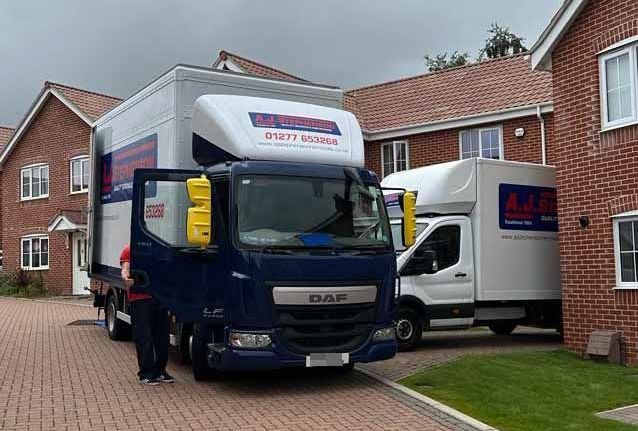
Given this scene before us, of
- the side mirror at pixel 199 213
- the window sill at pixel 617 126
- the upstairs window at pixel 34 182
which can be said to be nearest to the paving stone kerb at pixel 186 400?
the side mirror at pixel 199 213

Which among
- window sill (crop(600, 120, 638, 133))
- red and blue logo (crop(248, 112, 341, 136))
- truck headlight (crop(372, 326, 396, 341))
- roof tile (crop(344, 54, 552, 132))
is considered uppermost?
roof tile (crop(344, 54, 552, 132))

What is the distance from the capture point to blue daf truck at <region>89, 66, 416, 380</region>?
7820 mm

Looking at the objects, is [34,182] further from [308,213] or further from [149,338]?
[308,213]

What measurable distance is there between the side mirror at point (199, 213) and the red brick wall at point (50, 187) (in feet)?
62.5

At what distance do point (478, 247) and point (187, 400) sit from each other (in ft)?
19.6

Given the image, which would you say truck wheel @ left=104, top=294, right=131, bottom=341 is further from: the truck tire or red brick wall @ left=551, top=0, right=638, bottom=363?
red brick wall @ left=551, top=0, right=638, bottom=363

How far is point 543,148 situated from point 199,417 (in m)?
13.0

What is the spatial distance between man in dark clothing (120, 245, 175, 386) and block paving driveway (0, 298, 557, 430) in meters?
0.22

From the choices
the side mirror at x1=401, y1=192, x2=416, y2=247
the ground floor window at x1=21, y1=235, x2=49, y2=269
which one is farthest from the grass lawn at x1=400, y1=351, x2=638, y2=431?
the ground floor window at x1=21, y1=235, x2=49, y2=269

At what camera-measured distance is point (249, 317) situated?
25.5ft

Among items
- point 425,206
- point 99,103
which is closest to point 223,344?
point 425,206

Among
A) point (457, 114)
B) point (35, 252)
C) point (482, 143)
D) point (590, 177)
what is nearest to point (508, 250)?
point (590, 177)

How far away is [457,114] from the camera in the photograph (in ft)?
64.4

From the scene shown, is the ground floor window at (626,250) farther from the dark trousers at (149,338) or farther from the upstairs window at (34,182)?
the upstairs window at (34,182)
